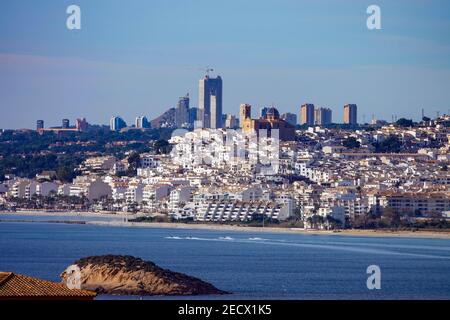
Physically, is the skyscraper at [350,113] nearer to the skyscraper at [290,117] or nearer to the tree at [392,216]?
the skyscraper at [290,117]

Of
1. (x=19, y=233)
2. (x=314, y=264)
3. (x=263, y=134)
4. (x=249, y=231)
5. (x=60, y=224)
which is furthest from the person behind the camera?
(x=263, y=134)

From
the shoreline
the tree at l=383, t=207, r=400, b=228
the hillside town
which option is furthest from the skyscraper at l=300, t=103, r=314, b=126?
the tree at l=383, t=207, r=400, b=228

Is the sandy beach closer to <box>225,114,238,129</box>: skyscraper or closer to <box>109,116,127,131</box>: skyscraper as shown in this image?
<box>225,114,238,129</box>: skyscraper

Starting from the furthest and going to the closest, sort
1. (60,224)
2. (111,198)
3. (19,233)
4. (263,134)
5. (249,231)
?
(263,134), (111,198), (60,224), (249,231), (19,233)
